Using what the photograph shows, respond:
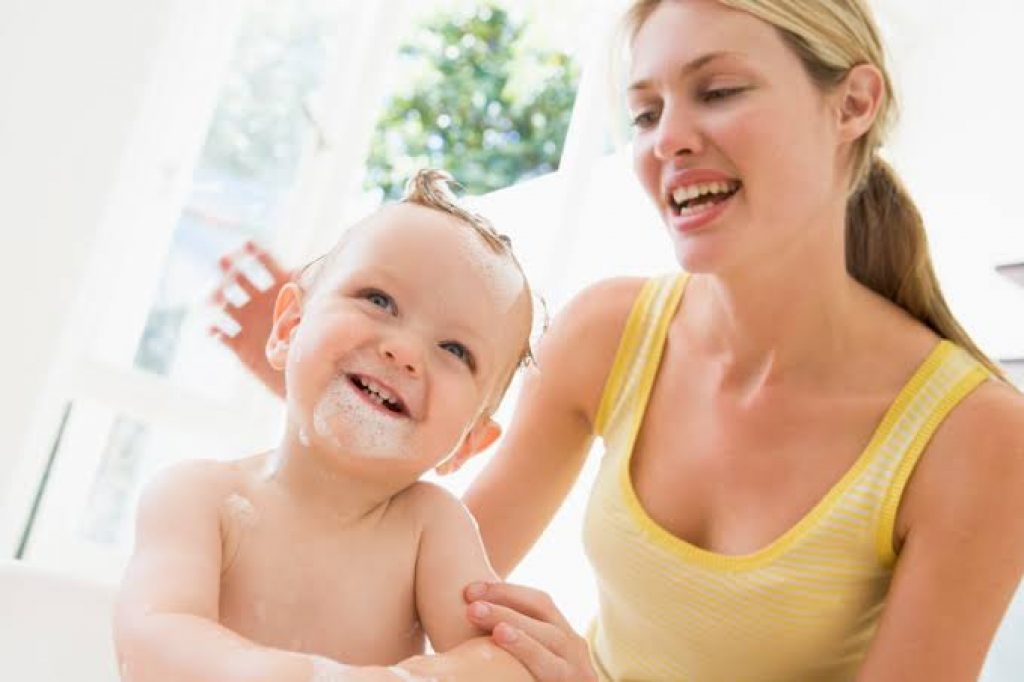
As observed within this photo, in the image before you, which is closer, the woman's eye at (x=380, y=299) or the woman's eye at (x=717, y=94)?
the woman's eye at (x=380, y=299)

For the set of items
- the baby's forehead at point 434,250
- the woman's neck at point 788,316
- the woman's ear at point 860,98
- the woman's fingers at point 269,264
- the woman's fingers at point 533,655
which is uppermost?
the woman's ear at point 860,98

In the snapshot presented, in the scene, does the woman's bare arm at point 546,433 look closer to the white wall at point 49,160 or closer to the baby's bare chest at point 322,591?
the baby's bare chest at point 322,591

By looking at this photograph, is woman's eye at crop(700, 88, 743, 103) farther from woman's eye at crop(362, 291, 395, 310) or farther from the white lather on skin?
the white lather on skin

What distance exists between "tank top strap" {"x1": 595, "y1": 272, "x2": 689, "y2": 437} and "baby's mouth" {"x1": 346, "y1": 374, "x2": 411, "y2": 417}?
0.53m

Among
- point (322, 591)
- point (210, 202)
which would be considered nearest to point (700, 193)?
point (322, 591)

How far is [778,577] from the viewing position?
1163 millimetres

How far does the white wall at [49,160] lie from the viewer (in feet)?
6.73

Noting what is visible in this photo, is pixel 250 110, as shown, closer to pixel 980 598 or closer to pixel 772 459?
pixel 772 459

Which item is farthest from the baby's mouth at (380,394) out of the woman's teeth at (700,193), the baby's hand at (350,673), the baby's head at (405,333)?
the woman's teeth at (700,193)

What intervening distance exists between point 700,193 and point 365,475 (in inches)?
21.0

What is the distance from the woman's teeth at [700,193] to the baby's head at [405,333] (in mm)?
282

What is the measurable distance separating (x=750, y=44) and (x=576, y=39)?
5.98m

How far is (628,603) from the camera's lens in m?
1.29

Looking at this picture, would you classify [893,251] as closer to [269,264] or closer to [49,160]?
[269,264]
